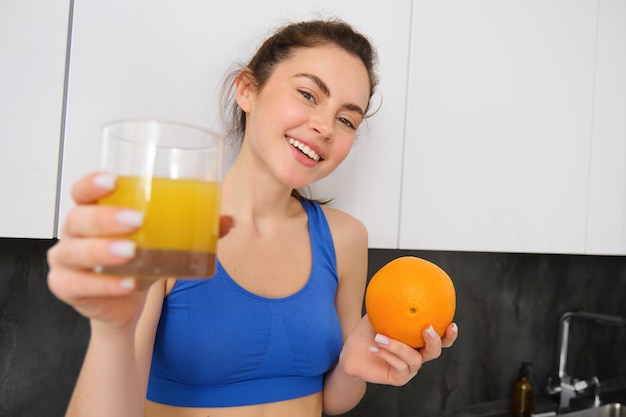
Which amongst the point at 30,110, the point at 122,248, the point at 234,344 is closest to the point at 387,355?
the point at 234,344

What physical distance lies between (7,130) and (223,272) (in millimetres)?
404

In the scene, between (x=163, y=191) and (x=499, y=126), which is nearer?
(x=163, y=191)

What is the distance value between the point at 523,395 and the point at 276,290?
4.30 feet

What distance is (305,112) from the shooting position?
0.91 m

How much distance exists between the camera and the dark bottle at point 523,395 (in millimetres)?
1863

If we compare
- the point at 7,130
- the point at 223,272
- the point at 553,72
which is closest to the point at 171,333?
the point at 223,272

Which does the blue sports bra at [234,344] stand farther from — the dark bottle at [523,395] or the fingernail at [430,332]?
the dark bottle at [523,395]

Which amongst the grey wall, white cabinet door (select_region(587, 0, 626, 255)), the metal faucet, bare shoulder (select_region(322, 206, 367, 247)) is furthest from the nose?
the metal faucet

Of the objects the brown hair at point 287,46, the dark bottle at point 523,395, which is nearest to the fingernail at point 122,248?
the brown hair at point 287,46

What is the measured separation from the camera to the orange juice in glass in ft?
1.41

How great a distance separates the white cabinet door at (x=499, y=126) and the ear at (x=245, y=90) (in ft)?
1.26

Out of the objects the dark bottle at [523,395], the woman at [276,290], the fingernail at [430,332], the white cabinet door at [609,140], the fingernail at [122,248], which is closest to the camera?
the fingernail at [122,248]

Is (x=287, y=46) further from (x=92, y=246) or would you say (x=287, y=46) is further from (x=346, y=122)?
(x=92, y=246)

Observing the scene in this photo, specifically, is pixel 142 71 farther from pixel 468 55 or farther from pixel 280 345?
pixel 468 55
